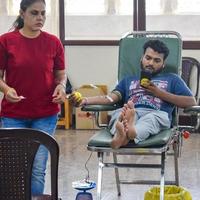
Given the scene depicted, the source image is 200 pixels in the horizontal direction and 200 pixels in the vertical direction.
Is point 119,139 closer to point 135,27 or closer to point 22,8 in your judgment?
point 22,8

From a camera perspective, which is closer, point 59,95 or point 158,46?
point 59,95

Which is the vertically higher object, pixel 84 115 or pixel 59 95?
pixel 59 95

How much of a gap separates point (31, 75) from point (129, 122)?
63cm

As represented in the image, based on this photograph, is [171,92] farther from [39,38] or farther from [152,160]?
[152,160]

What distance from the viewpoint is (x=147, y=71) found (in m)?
3.68

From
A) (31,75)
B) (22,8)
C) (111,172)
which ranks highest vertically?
(22,8)

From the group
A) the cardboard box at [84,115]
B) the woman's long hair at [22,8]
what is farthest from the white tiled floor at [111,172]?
the woman's long hair at [22,8]

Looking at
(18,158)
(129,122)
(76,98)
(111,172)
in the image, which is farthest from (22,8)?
(111,172)

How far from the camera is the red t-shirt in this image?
2938mm

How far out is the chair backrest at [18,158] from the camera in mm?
1868

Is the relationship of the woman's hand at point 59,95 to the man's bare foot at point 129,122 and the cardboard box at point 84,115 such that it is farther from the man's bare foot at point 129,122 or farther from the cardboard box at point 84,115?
the cardboard box at point 84,115

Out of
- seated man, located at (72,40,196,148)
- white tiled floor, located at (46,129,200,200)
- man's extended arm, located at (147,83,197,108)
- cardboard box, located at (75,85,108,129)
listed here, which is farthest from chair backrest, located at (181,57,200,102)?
man's extended arm, located at (147,83,197,108)

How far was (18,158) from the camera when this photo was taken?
74.2 inches

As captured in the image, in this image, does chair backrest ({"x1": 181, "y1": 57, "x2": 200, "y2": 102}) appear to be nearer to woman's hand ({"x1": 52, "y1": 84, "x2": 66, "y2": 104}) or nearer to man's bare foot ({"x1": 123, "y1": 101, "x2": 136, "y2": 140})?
man's bare foot ({"x1": 123, "y1": 101, "x2": 136, "y2": 140})
